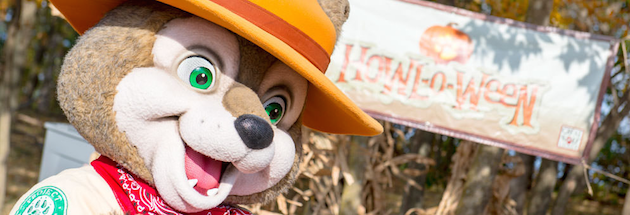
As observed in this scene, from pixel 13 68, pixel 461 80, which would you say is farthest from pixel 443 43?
pixel 13 68

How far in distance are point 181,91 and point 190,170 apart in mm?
215

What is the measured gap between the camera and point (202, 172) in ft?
5.00

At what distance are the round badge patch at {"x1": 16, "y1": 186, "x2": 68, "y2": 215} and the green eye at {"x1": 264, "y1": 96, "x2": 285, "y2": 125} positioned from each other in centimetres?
61

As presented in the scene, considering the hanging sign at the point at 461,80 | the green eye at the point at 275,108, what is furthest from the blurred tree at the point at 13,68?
the green eye at the point at 275,108

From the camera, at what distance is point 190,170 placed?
150 centimetres

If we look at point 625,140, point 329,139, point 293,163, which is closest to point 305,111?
point 293,163

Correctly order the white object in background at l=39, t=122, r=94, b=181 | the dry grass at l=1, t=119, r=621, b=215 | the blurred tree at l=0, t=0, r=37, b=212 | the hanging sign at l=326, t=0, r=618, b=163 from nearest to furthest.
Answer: the hanging sign at l=326, t=0, r=618, b=163 → the dry grass at l=1, t=119, r=621, b=215 → the white object in background at l=39, t=122, r=94, b=181 → the blurred tree at l=0, t=0, r=37, b=212

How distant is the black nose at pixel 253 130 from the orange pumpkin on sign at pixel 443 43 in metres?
1.94

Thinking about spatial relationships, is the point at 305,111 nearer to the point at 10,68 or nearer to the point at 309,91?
the point at 309,91

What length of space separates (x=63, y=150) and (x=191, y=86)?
2795 mm

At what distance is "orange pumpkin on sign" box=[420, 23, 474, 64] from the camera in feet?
10.5

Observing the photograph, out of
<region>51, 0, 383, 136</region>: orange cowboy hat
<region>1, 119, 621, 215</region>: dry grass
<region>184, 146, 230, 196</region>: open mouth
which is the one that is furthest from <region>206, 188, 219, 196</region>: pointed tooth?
<region>1, 119, 621, 215</region>: dry grass

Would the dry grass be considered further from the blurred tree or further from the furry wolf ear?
the blurred tree

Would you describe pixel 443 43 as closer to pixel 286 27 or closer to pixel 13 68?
→ pixel 286 27
